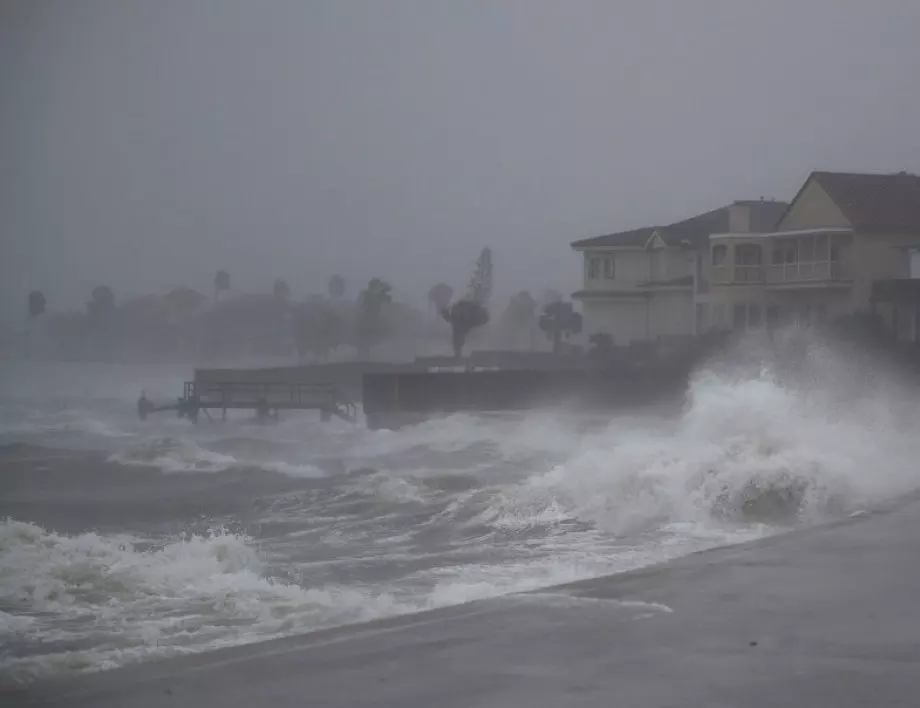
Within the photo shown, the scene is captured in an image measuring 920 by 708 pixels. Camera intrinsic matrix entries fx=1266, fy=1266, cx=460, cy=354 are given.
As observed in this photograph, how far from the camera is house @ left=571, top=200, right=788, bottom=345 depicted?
164 feet

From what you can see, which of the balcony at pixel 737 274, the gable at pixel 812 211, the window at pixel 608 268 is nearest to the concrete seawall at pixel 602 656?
the gable at pixel 812 211

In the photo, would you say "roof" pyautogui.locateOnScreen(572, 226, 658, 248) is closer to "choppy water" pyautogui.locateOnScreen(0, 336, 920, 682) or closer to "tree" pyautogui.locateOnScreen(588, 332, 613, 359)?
"tree" pyautogui.locateOnScreen(588, 332, 613, 359)

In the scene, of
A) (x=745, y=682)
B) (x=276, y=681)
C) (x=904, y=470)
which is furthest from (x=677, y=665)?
(x=904, y=470)

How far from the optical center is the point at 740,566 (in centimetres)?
838

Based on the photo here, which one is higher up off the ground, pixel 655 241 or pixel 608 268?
pixel 655 241

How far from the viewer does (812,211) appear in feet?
147

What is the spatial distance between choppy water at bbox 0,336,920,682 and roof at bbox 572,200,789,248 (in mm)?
17679

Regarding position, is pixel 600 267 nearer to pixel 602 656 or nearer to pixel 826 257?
pixel 826 257

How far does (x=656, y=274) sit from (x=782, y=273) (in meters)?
9.24

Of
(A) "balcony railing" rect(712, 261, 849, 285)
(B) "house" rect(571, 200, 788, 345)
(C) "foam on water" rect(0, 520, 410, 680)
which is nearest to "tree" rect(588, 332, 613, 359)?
(B) "house" rect(571, 200, 788, 345)

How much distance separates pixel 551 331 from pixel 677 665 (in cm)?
5237

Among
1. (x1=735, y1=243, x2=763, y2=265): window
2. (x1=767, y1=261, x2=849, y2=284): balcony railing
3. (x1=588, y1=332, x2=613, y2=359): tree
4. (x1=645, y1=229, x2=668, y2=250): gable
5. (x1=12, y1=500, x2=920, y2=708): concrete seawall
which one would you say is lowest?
(x1=12, y1=500, x2=920, y2=708): concrete seawall

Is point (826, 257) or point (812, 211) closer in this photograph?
point (826, 257)

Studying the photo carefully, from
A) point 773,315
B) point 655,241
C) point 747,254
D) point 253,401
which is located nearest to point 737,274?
point 747,254
